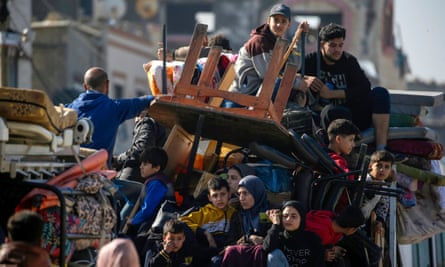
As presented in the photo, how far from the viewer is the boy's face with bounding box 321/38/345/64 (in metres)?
14.4

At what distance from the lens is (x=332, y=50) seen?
14.5 m

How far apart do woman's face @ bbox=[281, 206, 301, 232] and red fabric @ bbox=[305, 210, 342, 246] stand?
0.40 m

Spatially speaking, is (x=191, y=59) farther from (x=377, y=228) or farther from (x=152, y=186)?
(x=377, y=228)

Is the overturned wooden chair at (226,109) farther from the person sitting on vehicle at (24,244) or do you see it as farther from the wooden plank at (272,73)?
the person sitting on vehicle at (24,244)

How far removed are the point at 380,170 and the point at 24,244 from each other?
5.10m

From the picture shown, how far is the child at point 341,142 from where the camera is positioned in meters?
12.9

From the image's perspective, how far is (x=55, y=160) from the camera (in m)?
10.6

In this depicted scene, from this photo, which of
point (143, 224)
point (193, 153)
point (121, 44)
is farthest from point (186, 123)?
point (121, 44)

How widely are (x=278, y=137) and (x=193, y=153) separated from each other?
0.74 metres

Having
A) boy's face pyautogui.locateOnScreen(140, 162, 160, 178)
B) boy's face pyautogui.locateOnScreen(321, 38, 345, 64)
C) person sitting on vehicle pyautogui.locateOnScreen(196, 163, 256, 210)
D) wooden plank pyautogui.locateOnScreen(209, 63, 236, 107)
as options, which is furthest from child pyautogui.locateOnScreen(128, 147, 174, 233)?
boy's face pyautogui.locateOnScreen(321, 38, 345, 64)

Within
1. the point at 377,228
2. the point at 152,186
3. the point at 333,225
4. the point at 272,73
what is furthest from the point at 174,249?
the point at 377,228

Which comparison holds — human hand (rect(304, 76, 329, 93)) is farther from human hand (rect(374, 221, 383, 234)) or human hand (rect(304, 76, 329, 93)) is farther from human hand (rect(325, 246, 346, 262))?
human hand (rect(325, 246, 346, 262))

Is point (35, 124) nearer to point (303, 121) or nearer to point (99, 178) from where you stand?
point (99, 178)

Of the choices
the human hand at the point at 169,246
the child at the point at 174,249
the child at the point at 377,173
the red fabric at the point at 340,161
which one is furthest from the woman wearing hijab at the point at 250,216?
the child at the point at 377,173
